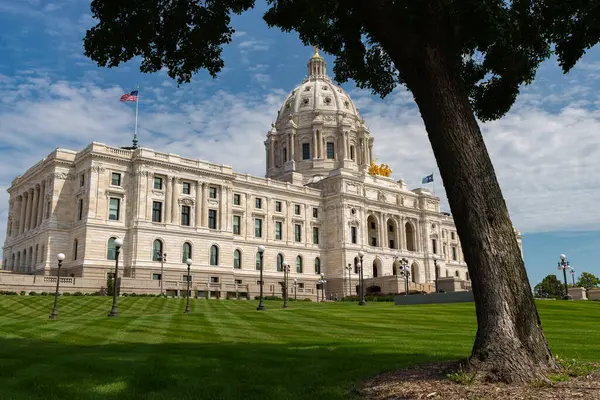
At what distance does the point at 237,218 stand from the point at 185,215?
10.1 meters

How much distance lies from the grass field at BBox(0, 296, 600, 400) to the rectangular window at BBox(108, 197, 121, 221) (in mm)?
44081

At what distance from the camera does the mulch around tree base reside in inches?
321

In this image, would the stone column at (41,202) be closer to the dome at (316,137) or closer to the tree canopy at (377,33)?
the dome at (316,137)

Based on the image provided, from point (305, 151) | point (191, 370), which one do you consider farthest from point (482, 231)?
point (305, 151)

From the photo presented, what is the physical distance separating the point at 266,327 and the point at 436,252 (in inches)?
3331

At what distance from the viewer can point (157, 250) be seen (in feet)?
219

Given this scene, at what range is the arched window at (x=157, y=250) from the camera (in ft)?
217

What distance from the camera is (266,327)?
22.2 m

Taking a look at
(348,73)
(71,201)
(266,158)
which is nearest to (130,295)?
(71,201)

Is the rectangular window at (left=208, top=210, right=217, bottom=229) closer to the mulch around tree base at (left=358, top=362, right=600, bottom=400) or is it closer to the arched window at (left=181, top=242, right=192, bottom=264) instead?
the arched window at (left=181, top=242, right=192, bottom=264)

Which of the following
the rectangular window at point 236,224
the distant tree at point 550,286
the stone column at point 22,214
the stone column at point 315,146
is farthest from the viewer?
the distant tree at point 550,286

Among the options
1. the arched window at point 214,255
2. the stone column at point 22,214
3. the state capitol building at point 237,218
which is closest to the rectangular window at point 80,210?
the state capitol building at point 237,218

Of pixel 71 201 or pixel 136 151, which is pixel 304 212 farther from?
pixel 71 201

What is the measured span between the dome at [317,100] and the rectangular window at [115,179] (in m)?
49.4
